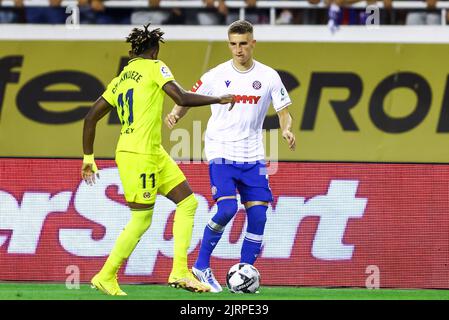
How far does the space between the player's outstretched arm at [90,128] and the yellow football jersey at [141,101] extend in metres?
0.07

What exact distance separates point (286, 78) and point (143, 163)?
28.4ft

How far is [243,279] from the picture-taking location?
9.94m

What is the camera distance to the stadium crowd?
18203 mm

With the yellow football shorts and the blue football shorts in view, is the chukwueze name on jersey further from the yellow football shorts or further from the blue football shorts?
the blue football shorts

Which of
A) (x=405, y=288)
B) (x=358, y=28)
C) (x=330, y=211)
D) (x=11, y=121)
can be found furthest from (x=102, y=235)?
(x=358, y=28)

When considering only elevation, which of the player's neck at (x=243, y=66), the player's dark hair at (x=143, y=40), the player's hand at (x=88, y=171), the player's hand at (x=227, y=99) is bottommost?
the player's hand at (x=88, y=171)

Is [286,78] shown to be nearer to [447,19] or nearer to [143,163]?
[447,19]

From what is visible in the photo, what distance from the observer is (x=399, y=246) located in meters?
11.8

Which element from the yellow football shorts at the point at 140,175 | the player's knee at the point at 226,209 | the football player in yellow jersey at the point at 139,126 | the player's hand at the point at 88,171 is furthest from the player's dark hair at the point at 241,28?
the player's hand at the point at 88,171

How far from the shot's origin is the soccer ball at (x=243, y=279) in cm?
993

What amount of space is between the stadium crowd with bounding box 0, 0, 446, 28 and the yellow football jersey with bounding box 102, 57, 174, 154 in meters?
8.91

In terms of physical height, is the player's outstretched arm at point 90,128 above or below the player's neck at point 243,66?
below

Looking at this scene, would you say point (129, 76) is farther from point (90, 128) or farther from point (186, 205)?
point (186, 205)

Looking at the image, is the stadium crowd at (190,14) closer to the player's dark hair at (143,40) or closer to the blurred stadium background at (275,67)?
the blurred stadium background at (275,67)
